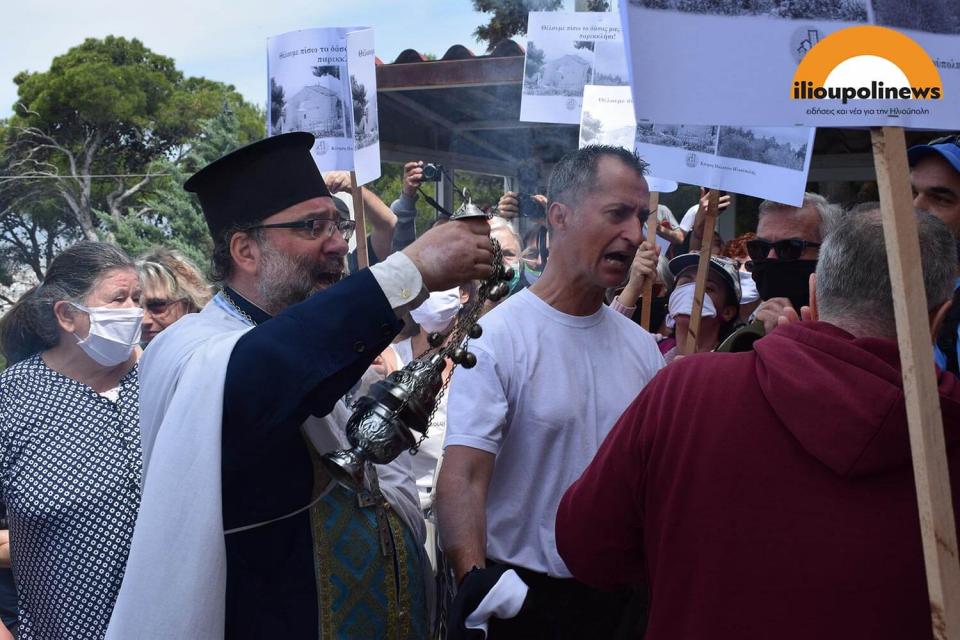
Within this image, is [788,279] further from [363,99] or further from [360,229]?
[363,99]

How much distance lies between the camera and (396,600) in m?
2.42

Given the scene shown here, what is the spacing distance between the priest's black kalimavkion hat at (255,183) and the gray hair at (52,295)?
5.21ft

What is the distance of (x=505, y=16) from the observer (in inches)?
440

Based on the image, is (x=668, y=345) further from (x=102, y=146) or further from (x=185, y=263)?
(x=102, y=146)

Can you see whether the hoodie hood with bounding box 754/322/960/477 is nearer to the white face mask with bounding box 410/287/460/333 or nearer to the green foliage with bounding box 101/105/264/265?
the white face mask with bounding box 410/287/460/333

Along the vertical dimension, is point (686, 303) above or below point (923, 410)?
below

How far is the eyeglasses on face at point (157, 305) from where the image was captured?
509 centimetres

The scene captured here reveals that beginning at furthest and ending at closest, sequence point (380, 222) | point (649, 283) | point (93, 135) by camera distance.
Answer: point (93, 135) → point (380, 222) → point (649, 283)

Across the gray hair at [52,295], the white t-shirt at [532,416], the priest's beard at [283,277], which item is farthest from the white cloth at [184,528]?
the gray hair at [52,295]

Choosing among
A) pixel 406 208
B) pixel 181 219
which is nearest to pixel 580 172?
pixel 406 208

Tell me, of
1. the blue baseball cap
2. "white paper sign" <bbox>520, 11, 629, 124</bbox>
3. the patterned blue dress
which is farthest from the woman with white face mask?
the blue baseball cap

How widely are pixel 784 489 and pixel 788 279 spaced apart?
1885 millimetres

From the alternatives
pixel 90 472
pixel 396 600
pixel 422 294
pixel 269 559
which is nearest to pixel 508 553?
pixel 396 600

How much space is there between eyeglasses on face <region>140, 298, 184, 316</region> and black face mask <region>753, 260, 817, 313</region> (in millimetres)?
3041
